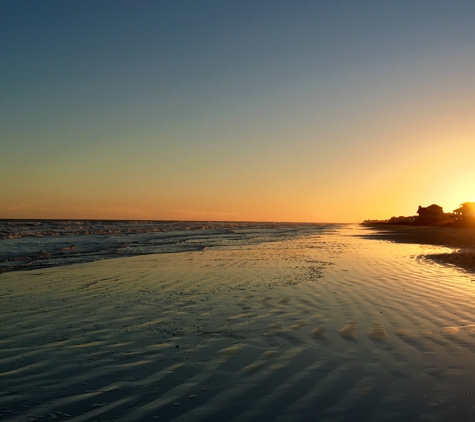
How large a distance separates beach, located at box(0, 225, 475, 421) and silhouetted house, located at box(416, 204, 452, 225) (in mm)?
91257

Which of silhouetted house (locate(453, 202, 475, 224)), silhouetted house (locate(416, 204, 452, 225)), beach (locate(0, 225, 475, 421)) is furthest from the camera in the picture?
silhouetted house (locate(416, 204, 452, 225))

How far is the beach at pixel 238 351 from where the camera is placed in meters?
4.81

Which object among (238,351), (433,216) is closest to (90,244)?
(238,351)

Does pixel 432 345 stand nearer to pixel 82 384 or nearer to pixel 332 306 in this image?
pixel 332 306

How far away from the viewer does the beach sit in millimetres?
4809

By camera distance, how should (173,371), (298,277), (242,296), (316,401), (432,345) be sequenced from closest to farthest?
(316,401) < (173,371) < (432,345) < (242,296) < (298,277)

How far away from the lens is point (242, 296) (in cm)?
1176

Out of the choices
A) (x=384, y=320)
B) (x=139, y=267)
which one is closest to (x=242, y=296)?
(x=384, y=320)

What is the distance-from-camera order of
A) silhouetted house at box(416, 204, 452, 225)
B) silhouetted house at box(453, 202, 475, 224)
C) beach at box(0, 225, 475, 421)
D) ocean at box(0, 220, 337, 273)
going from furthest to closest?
1. silhouetted house at box(416, 204, 452, 225)
2. silhouetted house at box(453, 202, 475, 224)
3. ocean at box(0, 220, 337, 273)
4. beach at box(0, 225, 475, 421)

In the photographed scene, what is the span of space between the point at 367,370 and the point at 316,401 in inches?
54.1

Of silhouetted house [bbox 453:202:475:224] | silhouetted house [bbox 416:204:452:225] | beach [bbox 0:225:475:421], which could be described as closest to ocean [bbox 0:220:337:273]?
beach [bbox 0:225:475:421]

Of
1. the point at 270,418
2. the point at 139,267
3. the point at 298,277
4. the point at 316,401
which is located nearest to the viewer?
the point at 270,418

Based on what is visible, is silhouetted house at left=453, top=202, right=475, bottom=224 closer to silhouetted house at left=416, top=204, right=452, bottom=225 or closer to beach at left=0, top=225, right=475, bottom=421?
silhouetted house at left=416, top=204, right=452, bottom=225

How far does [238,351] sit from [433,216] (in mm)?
102575
